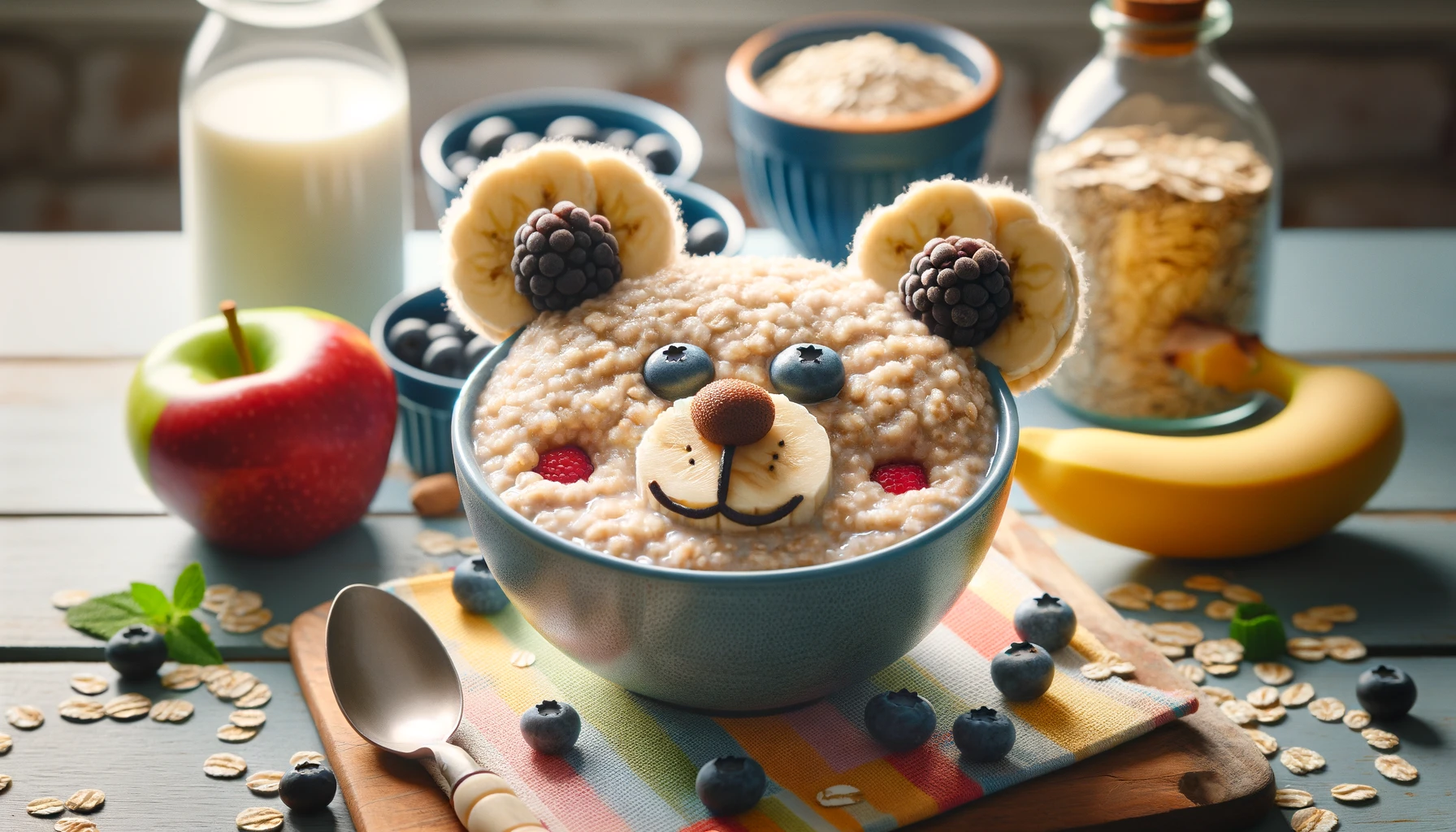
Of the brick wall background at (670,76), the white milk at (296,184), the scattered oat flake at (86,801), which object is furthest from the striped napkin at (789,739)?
the brick wall background at (670,76)

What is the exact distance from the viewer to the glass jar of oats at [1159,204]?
1.23 metres

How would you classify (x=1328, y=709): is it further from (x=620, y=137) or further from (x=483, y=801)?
(x=620, y=137)

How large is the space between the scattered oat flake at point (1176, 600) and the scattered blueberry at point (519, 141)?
0.72 meters

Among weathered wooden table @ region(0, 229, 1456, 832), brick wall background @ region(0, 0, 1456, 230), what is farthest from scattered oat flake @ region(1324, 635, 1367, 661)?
brick wall background @ region(0, 0, 1456, 230)

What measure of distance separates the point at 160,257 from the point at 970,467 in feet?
3.41

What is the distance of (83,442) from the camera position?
4.01ft

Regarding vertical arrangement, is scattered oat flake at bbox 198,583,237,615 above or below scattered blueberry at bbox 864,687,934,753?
below

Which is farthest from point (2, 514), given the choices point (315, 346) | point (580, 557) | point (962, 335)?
point (962, 335)

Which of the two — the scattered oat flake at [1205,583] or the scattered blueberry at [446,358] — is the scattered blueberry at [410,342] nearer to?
the scattered blueberry at [446,358]

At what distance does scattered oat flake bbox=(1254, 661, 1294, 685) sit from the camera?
0.96 m

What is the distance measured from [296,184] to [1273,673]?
92cm

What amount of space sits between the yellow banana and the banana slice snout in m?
0.35

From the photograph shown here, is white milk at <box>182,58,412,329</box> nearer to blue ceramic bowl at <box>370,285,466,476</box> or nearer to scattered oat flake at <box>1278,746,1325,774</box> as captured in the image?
blue ceramic bowl at <box>370,285,466,476</box>

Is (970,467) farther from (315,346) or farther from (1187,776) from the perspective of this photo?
(315,346)
